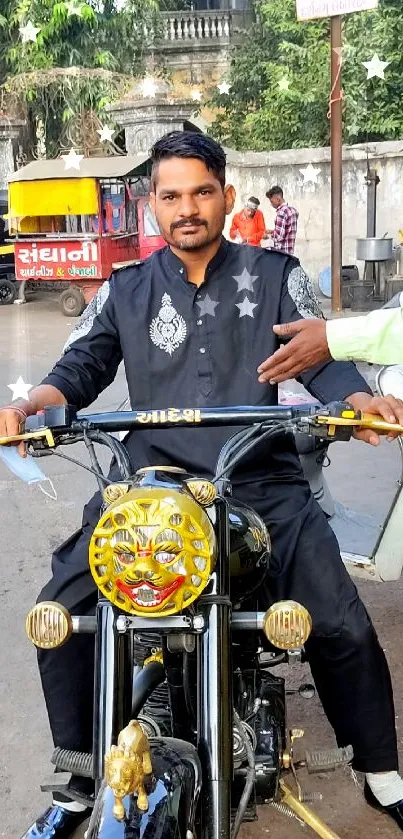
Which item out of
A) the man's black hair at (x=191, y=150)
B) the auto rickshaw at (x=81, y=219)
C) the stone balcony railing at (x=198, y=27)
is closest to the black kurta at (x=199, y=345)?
the man's black hair at (x=191, y=150)

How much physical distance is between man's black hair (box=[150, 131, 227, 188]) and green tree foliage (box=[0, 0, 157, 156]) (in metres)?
13.5

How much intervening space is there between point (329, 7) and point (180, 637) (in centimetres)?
806

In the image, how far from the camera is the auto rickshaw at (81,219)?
11570mm

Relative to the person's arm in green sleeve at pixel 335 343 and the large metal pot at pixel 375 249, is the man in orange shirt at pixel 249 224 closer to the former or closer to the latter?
the large metal pot at pixel 375 249

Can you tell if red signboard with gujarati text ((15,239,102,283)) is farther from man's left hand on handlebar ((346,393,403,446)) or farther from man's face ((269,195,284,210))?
man's left hand on handlebar ((346,393,403,446))

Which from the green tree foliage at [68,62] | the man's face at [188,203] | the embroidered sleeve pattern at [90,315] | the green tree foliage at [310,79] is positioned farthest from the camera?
the green tree foliage at [68,62]

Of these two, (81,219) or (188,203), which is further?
(81,219)

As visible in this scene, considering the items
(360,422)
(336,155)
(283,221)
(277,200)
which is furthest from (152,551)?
(277,200)

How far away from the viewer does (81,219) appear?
12391 millimetres

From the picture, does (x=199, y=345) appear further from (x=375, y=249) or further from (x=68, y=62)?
(x=68, y=62)

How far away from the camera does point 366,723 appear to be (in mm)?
2109

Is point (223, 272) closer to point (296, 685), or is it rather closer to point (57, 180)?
point (296, 685)

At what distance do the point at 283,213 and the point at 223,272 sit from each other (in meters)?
8.10

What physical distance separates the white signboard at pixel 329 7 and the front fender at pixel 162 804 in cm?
786
